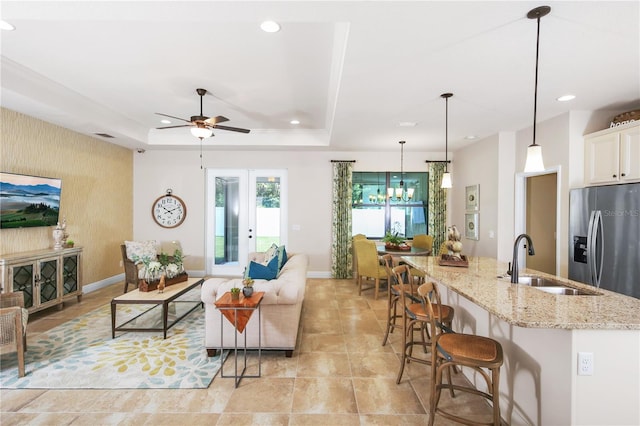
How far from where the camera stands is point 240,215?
666 cm

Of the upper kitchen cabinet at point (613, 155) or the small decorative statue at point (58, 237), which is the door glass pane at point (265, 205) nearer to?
the small decorative statue at point (58, 237)

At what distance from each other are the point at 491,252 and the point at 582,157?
2.00 metres

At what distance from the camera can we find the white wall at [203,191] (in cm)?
661

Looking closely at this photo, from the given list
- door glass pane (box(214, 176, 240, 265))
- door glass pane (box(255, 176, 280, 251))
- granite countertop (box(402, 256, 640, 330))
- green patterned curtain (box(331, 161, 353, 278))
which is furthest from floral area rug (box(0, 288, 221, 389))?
green patterned curtain (box(331, 161, 353, 278))

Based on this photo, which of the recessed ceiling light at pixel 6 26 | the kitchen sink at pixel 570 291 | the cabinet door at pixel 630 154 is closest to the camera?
the kitchen sink at pixel 570 291

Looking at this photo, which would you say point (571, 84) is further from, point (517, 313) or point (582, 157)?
point (517, 313)

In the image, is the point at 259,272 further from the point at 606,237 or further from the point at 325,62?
the point at 606,237

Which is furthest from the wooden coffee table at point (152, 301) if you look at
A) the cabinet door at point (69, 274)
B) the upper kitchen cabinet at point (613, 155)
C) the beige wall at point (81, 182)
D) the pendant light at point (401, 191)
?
the upper kitchen cabinet at point (613, 155)

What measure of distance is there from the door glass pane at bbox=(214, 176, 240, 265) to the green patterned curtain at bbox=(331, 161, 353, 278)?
2207 millimetres

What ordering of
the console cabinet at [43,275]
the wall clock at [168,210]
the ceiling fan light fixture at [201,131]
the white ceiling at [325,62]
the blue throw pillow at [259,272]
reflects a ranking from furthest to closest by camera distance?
1. the wall clock at [168,210]
2. the ceiling fan light fixture at [201,131]
3. the console cabinet at [43,275]
4. the blue throw pillow at [259,272]
5. the white ceiling at [325,62]

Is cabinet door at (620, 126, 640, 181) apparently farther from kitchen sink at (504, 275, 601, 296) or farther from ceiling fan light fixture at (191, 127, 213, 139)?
ceiling fan light fixture at (191, 127, 213, 139)

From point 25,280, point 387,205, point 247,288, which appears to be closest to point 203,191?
point 25,280

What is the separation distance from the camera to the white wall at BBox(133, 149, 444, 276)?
6609 mm

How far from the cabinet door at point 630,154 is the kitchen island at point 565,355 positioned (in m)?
1.94
